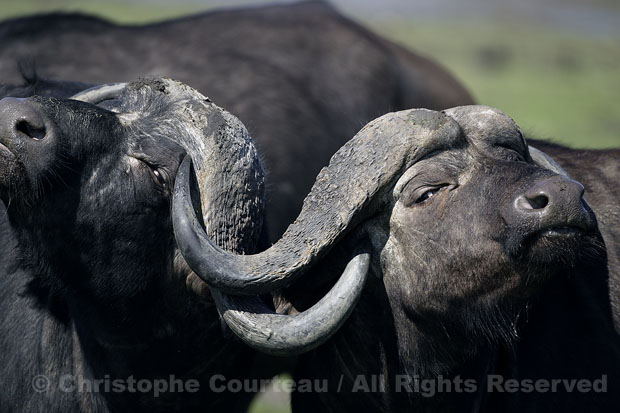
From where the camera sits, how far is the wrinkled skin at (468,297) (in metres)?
3.89

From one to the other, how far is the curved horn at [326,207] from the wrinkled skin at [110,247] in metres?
0.29

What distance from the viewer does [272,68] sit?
838 centimetres

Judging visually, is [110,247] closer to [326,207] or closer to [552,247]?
[326,207]

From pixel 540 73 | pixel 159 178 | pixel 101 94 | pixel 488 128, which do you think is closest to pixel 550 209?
pixel 488 128

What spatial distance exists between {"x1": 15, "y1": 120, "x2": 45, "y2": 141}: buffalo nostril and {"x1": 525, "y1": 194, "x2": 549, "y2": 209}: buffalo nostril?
219 cm

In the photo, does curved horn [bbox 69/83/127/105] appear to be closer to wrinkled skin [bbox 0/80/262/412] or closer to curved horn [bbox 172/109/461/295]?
wrinkled skin [bbox 0/80/262/412]

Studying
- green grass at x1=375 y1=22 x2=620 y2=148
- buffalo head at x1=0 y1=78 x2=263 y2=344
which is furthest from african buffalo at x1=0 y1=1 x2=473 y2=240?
green grass at x1=375 y1=22 x2=620 y2=148

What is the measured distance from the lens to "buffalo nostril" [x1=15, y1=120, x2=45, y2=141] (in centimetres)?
400

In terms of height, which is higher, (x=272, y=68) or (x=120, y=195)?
(x=120, y=195)

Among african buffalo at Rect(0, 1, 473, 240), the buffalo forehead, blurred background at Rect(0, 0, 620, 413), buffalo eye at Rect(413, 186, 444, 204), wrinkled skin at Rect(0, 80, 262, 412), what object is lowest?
blurred background at Rect(0, 0, 620, 413)

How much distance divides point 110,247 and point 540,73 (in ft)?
88.8

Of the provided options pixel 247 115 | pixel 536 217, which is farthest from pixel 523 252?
pixel 247 115

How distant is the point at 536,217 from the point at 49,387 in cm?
286

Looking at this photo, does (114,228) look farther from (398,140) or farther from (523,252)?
(523,252)
